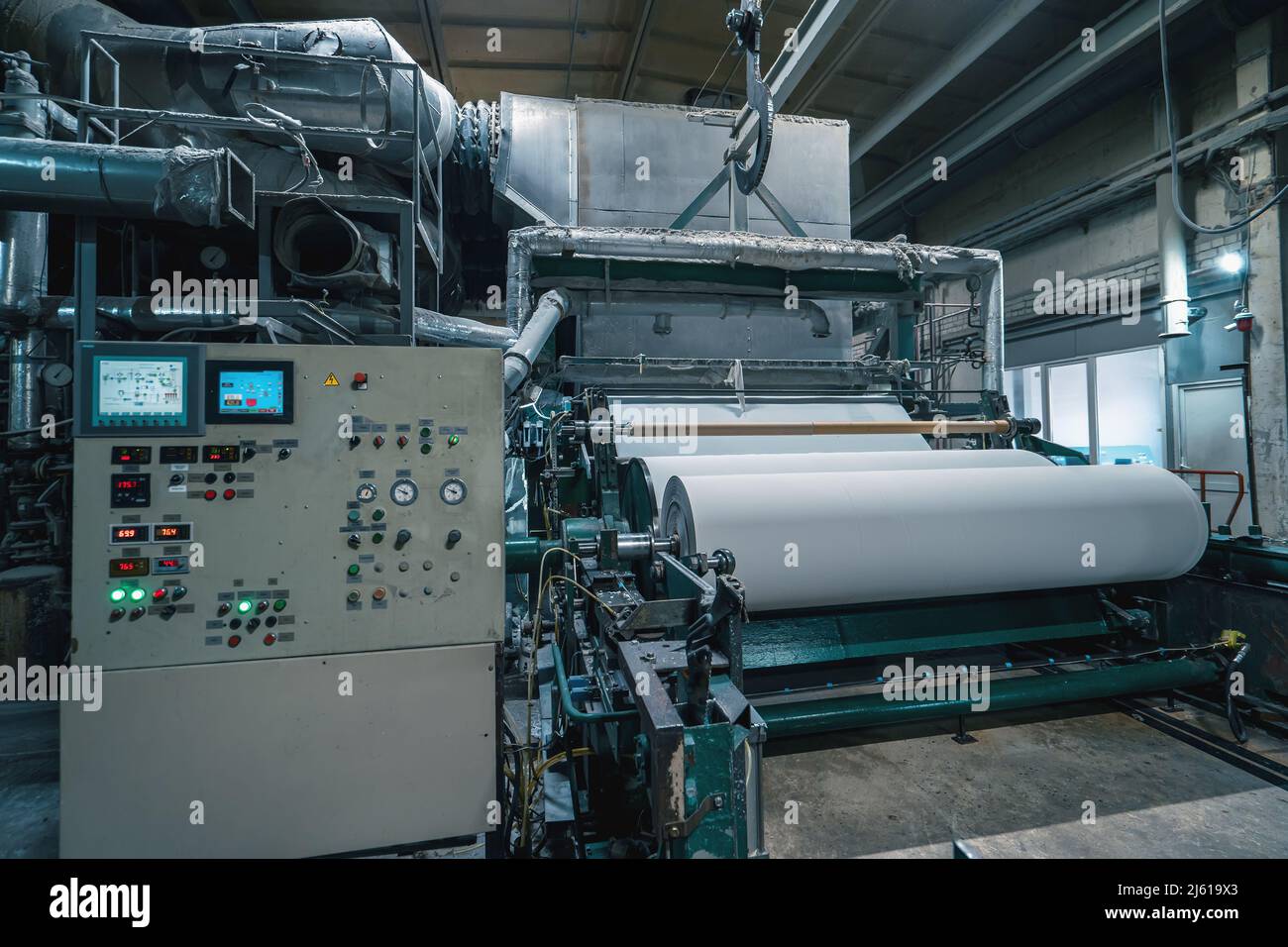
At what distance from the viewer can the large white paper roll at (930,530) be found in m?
2.37

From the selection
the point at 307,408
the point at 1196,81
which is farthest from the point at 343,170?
the point at 1196,81

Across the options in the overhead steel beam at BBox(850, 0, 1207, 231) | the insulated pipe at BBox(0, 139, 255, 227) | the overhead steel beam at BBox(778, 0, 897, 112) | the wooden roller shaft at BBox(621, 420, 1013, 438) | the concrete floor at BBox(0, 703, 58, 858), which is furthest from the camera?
the overhead steel beam at BBox(778, 0, 897, 112)

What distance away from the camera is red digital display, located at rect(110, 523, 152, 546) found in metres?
1.74

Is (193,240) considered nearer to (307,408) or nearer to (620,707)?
(307,408)

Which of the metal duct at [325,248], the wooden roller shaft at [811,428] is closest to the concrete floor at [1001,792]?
the wooden roller shaft at [811,428]

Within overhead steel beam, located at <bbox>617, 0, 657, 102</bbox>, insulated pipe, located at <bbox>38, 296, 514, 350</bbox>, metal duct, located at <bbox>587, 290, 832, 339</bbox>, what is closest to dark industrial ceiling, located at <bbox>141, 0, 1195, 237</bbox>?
overhead steel beam, located at <bbox>617, 0, 657, 102</bbox>

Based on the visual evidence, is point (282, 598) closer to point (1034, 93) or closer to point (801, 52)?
point (801, 52)

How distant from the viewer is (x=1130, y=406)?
6.32 meters

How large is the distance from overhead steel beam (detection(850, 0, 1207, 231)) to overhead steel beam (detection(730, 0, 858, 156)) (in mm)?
3119

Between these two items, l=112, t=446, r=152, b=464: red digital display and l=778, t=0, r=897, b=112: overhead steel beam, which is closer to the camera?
l=112, t=446, r=152, b=464: red digital display

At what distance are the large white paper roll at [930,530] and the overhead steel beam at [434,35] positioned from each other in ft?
17.6

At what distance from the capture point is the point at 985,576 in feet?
8.26

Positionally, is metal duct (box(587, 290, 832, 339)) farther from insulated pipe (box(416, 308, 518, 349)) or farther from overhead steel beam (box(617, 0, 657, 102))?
overhead steel beam (box(617, 0, 657, 102))

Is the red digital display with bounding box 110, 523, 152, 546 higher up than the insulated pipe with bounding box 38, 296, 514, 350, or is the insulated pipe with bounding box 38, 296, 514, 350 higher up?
the insulated pipe with bounding box 38, 296, 514, 350
